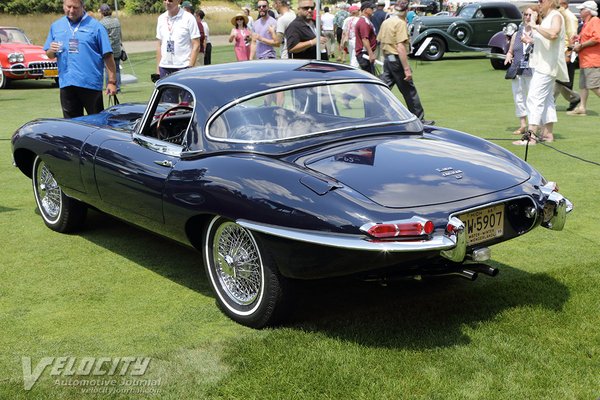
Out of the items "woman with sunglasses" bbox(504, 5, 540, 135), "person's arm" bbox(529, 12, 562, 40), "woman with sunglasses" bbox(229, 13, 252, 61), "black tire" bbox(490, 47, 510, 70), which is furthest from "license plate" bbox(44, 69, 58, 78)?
"person's arm" bbox(529, 12, 562, 40)

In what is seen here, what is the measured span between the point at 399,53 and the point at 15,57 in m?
11.6

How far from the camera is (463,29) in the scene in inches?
1048

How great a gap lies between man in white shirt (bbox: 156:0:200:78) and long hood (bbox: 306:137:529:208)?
555 cm

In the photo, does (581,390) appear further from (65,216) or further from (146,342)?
(65,216)

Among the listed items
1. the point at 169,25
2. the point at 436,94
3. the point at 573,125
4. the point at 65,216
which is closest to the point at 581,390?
the point at 65,216

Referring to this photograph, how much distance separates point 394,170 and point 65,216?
3342 mm

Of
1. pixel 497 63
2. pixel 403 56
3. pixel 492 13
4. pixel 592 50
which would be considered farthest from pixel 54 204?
pixel 492 13

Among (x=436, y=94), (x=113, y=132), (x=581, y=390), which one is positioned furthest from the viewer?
(x=436, y=94)

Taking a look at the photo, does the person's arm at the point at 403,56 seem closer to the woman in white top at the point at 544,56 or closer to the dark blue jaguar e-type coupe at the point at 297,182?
the woman in white top at the point at 544,56

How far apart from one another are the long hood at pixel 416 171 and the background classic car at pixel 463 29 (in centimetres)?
2178

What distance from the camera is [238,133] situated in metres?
5.05

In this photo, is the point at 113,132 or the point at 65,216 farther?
the point at 65,216

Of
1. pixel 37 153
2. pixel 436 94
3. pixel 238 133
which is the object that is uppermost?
pixel 238 133
